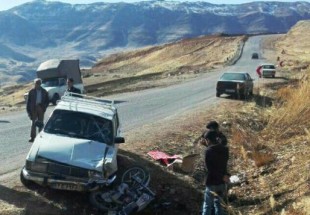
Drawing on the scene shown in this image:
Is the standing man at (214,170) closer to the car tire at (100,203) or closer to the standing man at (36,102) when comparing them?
the car tire at (100,203)

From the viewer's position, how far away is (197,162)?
14602mm

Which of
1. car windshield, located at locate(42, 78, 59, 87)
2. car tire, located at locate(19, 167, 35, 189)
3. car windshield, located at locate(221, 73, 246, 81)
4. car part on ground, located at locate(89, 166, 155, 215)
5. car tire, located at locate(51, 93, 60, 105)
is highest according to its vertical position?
car tire, located at locate(19, 167, 35, 189)

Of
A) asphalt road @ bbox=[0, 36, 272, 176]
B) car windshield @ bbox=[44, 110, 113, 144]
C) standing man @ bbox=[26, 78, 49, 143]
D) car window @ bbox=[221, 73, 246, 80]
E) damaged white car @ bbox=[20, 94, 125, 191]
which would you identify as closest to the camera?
damaged white car @ bbox=[20, 94, 125, 191]

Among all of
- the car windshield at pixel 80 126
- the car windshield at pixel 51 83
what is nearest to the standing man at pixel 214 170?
the car windshield at pixel 80 126

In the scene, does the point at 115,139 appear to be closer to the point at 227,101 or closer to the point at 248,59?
the point at 227,101

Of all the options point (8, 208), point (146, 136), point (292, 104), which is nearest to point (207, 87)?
Result: point (146, 136)

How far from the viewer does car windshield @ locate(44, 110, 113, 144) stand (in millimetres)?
11633

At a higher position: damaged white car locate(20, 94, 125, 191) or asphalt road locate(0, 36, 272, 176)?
damaged white car locate(20, 94, 125, 191)

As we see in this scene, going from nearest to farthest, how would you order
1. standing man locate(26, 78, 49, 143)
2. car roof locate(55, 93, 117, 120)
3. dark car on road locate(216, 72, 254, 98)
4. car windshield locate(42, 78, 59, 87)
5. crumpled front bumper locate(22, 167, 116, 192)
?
crumpled front bumper locate(22, 167, 116, 192) < car roof locate(55, 93, 117, 120) < standing man locate(26, 78, 49, 143) < dark car on road locate(216, 72, 254, 98) < car windshield locate(42, 78, 59, 87)

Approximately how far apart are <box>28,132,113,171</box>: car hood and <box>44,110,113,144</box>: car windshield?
0.28 m

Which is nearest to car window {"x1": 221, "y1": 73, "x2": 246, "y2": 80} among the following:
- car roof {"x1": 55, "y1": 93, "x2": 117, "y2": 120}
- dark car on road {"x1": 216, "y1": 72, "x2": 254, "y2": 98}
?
dark car on road {"x1": 216, "y1": 72, "x2": 254, "y2": 98}

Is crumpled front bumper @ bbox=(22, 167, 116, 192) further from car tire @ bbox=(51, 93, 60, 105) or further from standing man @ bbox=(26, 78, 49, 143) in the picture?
car tire @ bbox=(51, 93, 60, 105)

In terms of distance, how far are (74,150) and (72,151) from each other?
60mm

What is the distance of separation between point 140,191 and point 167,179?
5.91 feet
